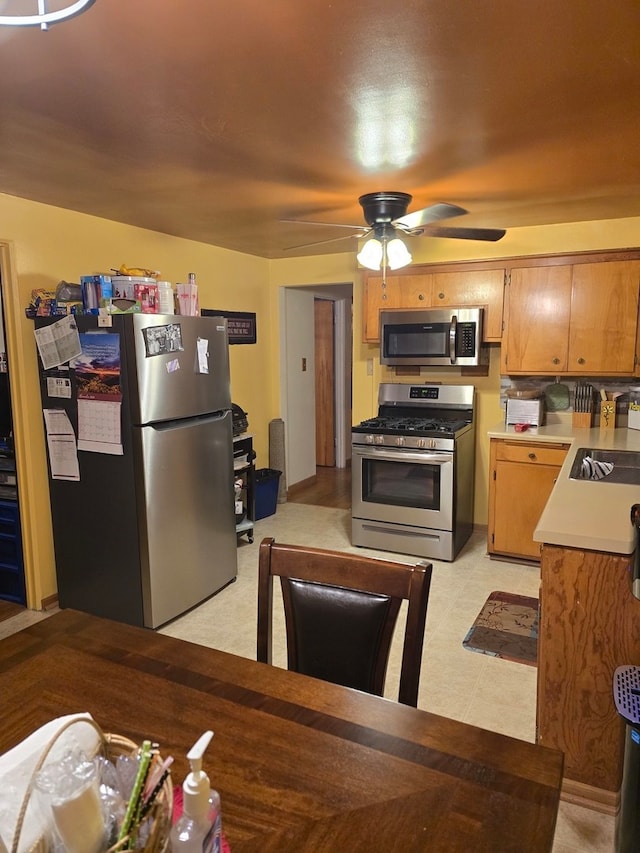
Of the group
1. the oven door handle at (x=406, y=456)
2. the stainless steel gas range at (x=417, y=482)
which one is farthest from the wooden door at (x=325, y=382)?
the oven door handle at (x=406, y=456)

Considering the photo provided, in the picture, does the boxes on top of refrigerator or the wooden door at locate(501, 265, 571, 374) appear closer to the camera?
the boxes on top of refrigerator

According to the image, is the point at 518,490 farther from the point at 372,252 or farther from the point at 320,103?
the point at 320,103

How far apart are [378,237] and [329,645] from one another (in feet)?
7.41

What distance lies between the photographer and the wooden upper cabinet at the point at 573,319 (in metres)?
3.55

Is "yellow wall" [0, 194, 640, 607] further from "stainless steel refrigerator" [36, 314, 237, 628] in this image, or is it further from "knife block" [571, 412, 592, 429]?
"knife block" [571, 412, 592, 429]

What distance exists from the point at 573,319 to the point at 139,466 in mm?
2794

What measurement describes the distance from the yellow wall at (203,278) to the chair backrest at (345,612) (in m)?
2.16

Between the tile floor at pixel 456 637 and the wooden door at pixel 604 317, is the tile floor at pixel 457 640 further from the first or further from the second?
the wooden door at pixel 604 317

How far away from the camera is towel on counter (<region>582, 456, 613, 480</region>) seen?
9.32 feet

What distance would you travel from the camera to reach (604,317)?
3.60 meters

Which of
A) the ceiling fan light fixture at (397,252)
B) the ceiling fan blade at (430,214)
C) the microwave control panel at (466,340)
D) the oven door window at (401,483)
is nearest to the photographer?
the ceiling fan blade at (430,214)

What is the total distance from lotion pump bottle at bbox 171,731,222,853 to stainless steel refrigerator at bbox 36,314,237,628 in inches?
89.4

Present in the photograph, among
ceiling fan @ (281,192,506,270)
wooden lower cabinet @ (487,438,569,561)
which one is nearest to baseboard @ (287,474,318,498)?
wooden lower cabinet @ (487,438,569,561)

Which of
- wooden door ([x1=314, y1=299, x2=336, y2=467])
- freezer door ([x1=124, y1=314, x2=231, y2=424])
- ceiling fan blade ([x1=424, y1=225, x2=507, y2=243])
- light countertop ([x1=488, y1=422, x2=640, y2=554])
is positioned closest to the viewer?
light countertop ([x1=488, y1=422, x2=640, y2=554])
